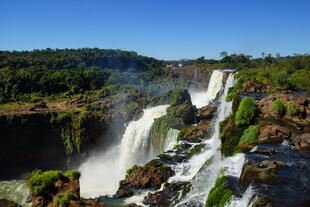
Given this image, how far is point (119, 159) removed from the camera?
107 ft

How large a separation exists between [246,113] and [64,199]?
1075 cm

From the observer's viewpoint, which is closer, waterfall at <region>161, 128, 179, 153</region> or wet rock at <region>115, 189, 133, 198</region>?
wet rock at <region>115, 189, 133, 198</region>

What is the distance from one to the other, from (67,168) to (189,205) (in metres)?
28.5

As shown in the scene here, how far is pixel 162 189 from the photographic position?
56.4 feet

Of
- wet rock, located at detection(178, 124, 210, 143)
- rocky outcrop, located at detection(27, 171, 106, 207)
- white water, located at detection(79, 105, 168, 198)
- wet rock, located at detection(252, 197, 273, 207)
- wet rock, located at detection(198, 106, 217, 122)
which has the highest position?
wet rock, located at detection(252, 197, 273, 207)

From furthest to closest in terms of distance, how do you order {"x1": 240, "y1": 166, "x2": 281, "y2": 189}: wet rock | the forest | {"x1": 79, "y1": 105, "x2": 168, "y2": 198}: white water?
the forest < {"x1": 79, "y1": 105, "x2": 168, "y2": 198}: white water < {"x1": 240, "y1": 166, "x2": 281, "y2": 189}: wet rock

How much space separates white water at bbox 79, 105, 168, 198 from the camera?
2789 centimetres

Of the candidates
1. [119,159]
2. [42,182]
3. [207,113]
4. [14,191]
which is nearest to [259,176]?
[42,182]

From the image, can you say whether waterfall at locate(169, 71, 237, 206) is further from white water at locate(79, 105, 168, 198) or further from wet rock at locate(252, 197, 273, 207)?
white water at locate(79, 105, 168, 198)

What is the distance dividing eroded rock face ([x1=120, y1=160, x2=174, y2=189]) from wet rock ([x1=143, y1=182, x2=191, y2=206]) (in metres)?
1.65

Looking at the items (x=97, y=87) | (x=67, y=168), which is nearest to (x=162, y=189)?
(x=67, y=168)

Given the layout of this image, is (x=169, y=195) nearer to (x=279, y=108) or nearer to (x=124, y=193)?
(x=124, y=193)

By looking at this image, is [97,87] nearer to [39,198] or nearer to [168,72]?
[168,72]

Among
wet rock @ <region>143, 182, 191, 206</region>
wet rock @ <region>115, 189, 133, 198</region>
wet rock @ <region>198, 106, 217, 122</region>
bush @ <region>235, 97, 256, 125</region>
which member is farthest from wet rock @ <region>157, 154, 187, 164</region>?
wet rock @ <region>198, 106, 217, 122</region>
